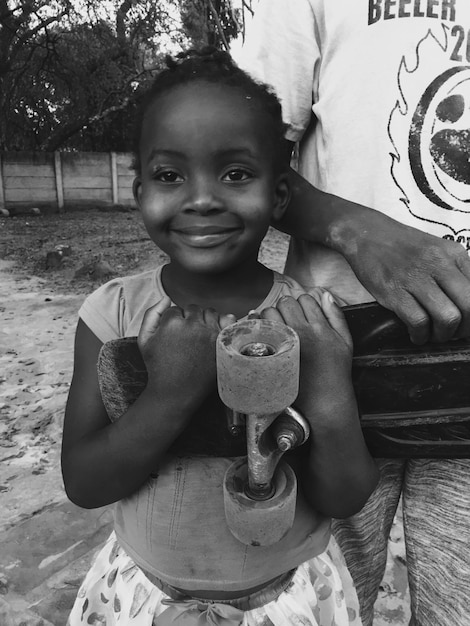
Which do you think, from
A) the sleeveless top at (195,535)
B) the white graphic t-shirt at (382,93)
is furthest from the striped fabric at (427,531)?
the white graphic t-shirt at (382,93)

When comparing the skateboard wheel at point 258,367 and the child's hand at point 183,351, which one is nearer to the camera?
the skateboard wheel at point 258,367

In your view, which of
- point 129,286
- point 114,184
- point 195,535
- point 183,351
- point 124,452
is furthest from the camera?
point 114,184

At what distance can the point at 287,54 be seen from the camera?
1.26m

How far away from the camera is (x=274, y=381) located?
0.64 metres

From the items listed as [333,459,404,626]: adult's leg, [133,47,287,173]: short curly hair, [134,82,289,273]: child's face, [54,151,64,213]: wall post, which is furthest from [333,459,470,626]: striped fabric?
[54,151,64,213]: wall post

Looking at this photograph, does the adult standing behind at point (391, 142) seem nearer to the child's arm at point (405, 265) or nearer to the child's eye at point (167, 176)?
the child's arm at point (405, 265)

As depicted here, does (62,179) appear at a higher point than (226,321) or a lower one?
lower

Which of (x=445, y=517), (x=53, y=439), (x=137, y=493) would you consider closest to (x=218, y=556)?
(x=137, y=493)

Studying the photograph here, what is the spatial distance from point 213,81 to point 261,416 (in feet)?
2.39

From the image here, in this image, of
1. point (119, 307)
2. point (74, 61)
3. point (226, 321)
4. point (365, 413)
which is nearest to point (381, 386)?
point (365, 413)

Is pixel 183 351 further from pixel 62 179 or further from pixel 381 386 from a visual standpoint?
pixel 62 179

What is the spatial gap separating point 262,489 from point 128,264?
7.46 meters

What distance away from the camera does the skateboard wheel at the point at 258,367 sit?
633mm

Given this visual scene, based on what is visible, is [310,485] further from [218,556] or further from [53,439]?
[53,439]
